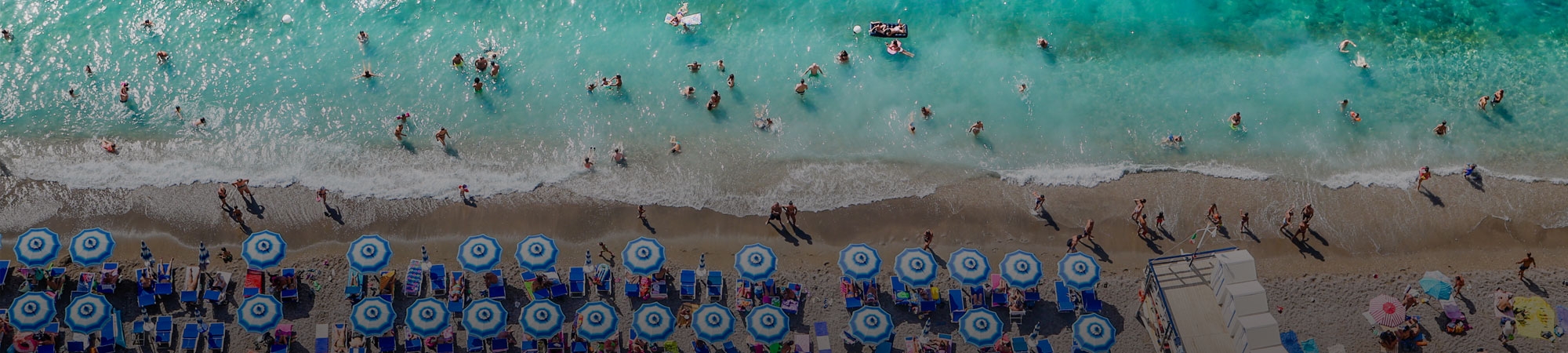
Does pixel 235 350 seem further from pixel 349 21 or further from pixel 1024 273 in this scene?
pixel 1024 273

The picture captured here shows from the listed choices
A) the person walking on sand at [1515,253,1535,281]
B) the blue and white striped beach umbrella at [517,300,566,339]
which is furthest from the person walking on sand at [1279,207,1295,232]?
the blue and white striped beach umbrella at [517,300,566,339]

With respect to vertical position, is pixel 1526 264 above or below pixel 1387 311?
above

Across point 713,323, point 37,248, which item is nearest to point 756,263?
point 713,323

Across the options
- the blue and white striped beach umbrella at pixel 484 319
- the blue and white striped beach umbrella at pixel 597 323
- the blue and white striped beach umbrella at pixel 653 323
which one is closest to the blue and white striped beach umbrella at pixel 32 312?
the blue and white striped beach umbrella at pixel 484 319

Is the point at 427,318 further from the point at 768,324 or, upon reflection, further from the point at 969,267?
the point at 969,267

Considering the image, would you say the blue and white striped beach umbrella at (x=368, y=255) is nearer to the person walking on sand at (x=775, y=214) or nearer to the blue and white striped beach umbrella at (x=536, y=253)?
the blue and white striped beach umbrella at (x=536, y=253)
